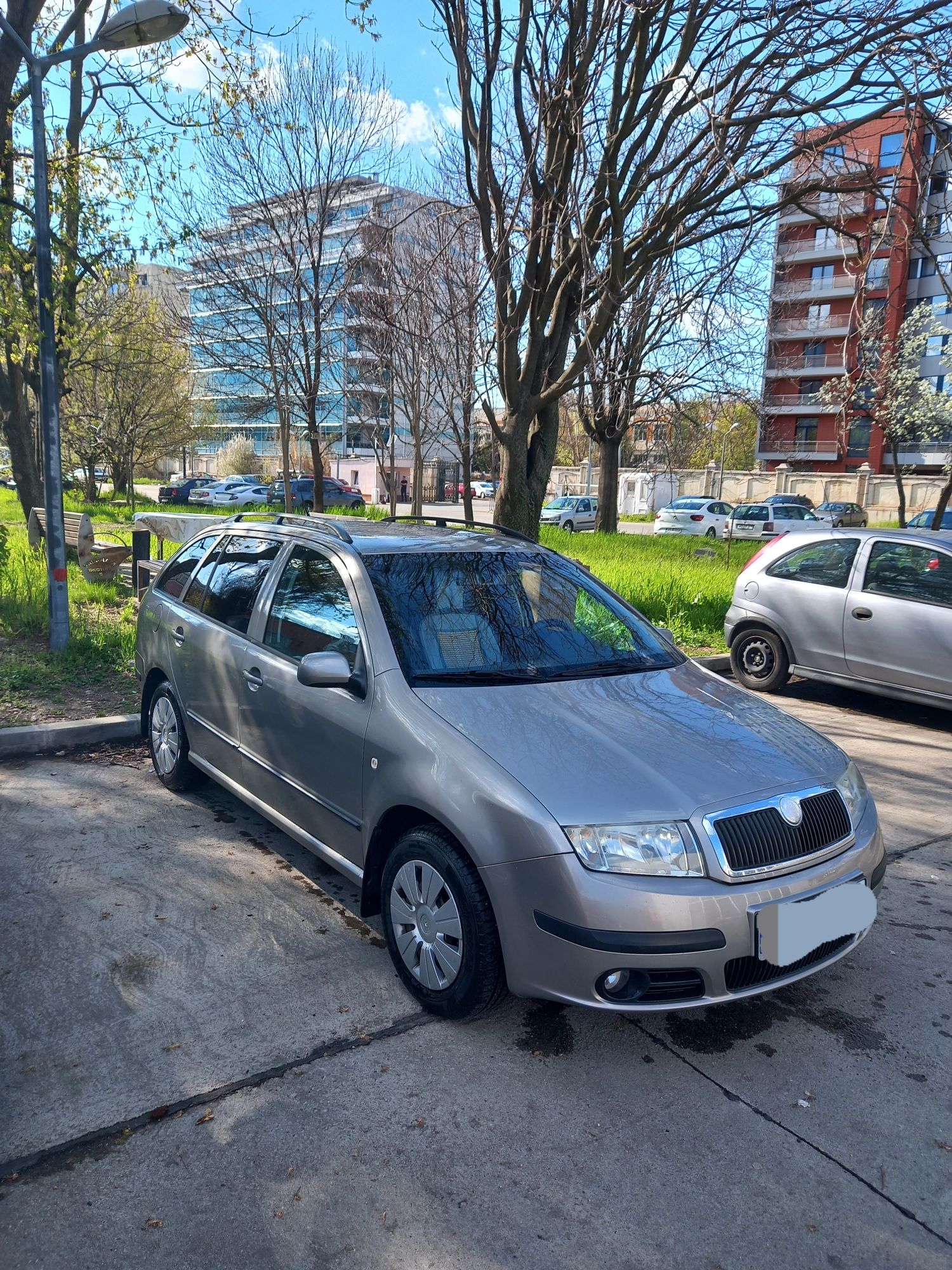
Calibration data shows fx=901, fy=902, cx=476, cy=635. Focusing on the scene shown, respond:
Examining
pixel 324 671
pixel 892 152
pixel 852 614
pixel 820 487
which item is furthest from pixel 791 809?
pixel 820 487

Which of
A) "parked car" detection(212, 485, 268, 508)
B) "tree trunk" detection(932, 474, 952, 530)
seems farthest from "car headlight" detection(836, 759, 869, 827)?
"parked car" detection(212, 485, 268, 508)

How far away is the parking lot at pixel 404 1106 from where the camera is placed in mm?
2260

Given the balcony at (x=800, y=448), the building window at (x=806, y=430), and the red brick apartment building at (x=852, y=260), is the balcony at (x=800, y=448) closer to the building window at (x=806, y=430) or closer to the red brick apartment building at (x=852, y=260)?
the red brick apartment building at (x=852, y=260)

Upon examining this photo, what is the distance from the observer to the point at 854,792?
131 inches

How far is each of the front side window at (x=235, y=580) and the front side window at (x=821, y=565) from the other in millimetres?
5151

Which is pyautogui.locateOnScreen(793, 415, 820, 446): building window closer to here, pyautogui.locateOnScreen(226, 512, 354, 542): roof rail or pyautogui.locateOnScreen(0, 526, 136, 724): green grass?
pyautogui.locateOnScreen(0, 526, 136, 724): green grass

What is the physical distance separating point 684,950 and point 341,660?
5.29ft

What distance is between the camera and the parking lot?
7.41 feet

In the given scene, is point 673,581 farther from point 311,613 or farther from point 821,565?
point 311,613

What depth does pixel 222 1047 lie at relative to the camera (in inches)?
117

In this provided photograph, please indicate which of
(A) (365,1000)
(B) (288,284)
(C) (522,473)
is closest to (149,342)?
(B) (288,284)

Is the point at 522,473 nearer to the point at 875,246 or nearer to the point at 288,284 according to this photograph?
the point at 875,246

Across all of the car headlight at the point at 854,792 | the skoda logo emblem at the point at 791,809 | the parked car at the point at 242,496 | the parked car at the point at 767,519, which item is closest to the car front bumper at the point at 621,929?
the skoda logo emblem at the point at 791,809

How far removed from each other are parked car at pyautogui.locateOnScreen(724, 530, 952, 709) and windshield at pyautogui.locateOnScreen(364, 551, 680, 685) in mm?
3646
